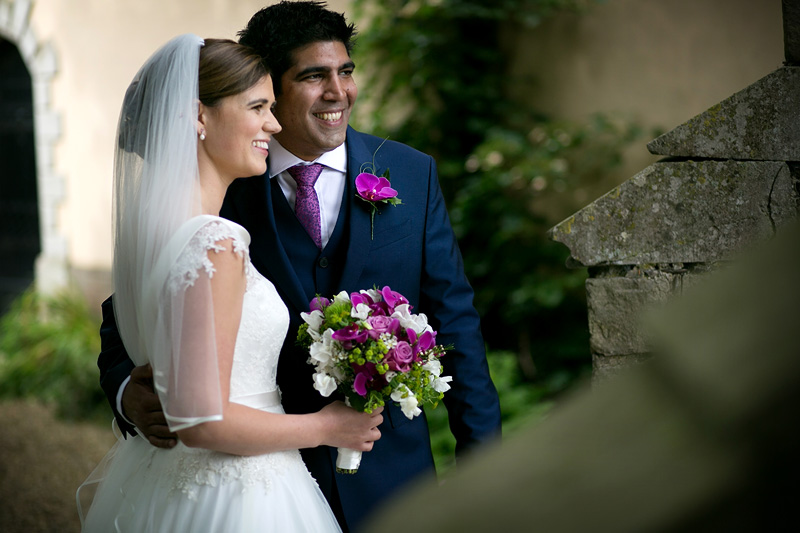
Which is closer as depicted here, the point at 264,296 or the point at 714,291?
the point at 714,291

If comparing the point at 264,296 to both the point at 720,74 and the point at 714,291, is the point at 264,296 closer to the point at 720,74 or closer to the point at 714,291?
the point at 714,291

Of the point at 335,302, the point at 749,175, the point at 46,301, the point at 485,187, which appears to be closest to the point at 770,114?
the point at 749,175

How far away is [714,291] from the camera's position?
449mm

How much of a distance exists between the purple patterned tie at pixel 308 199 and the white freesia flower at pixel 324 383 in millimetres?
506

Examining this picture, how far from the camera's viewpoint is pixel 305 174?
7.51 ft

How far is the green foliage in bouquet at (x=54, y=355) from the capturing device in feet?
21.3

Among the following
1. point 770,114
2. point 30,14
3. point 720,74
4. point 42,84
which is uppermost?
point 30,14

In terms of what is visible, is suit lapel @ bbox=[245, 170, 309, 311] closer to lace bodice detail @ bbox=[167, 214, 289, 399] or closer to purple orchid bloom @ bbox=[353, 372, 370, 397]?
lace bodice detail @ bbox=[167, 214, 289, 399]

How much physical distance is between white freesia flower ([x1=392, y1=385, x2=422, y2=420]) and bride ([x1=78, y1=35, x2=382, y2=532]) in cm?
16

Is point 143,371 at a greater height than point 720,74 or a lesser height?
lesser

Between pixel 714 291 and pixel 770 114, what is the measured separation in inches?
69.2

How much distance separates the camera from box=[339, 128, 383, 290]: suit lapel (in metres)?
2.15

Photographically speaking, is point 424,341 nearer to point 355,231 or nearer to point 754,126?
point 355,231

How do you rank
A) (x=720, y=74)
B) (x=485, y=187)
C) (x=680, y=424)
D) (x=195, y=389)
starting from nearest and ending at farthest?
(x=680, y=424) → (x=195, y=389) → (x=720, y=74) → (x=485, y=187)
